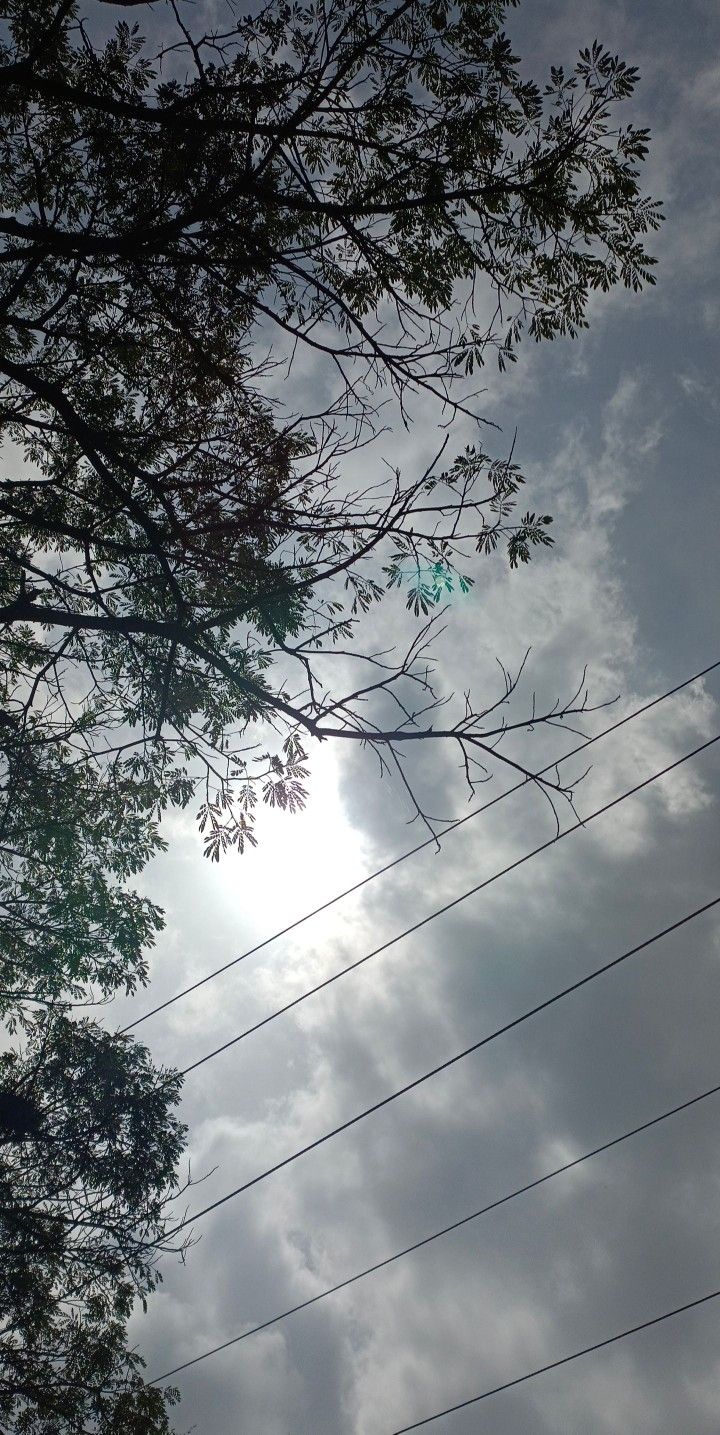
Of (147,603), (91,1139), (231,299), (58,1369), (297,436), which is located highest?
(231,299)

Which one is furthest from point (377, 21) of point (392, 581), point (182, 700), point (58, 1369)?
point (58, 1369)

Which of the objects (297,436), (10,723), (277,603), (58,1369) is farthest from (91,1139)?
(297,436)

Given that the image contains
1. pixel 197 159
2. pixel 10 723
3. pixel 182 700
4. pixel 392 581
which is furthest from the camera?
pixel 182 700

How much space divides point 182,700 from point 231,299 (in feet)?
10.5

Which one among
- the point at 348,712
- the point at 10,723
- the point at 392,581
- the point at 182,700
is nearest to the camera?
the point at 348,712

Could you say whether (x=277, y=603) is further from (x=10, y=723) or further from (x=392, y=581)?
(x=10, y=723)

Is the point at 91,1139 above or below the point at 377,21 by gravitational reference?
below

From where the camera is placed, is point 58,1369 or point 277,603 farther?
point 58,1369

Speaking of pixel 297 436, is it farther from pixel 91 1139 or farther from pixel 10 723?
pixel 91 1139

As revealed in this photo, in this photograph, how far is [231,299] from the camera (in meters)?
6.05

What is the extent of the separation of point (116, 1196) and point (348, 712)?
7.24m

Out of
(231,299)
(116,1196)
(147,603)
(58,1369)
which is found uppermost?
(231,299)

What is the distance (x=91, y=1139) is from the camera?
9.23m

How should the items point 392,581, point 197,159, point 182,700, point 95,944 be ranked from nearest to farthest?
point 197,159
point 392,581
point 182,700
point 95,944
